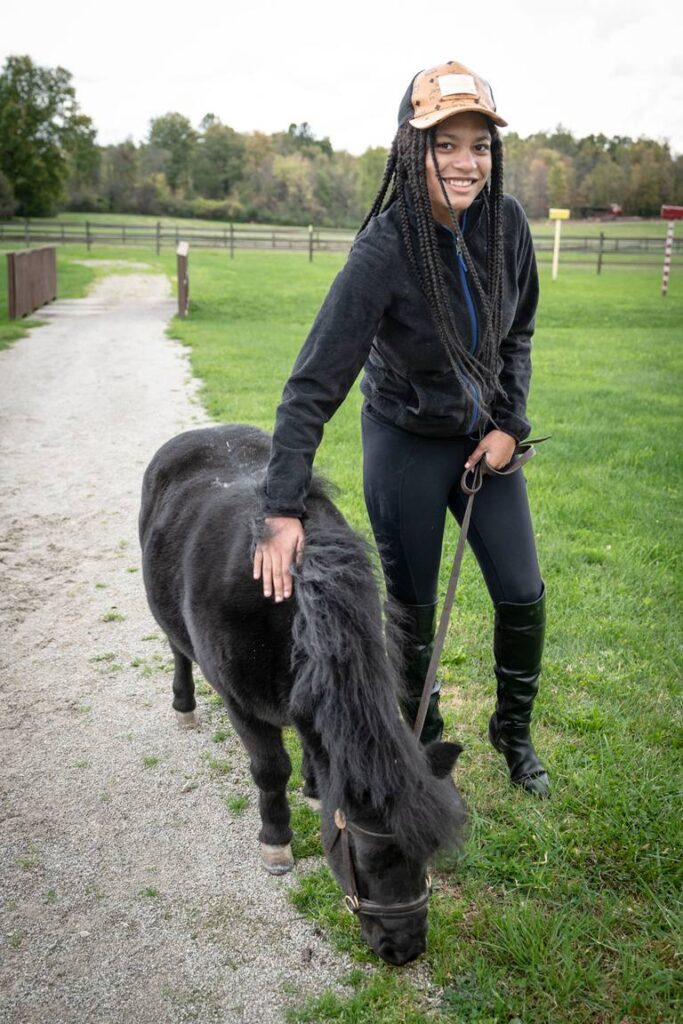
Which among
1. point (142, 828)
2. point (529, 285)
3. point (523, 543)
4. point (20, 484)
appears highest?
point (529, 285)

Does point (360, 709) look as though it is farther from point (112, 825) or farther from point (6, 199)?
point (6, 199)

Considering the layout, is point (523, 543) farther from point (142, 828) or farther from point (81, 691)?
point (81, 691)

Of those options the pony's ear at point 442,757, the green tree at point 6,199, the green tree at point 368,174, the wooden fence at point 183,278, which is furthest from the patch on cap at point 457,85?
the green tree at point 368,174

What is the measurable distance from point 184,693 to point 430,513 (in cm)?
158

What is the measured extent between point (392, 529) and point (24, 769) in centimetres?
193

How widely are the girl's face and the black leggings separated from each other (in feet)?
2.61

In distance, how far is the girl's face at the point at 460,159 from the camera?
252 centimetres

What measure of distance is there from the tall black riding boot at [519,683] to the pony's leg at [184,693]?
1.40 meters

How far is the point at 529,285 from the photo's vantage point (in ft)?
9.83

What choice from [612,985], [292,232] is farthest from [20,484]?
[292,232]

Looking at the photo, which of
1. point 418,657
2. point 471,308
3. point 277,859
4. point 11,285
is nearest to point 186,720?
point 277,859

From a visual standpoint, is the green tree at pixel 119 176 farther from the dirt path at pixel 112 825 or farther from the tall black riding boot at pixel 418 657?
the tall black riding boot at pixel 418 657

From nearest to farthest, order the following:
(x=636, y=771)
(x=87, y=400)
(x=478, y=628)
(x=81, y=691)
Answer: (x=636, y=771) < (x=81, y=691) < (x=478, y=628) < (x=87, y=400)

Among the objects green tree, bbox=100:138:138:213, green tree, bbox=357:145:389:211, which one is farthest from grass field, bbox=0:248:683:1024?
green tree, bbox=357:145:389:211
